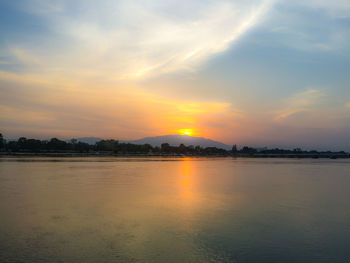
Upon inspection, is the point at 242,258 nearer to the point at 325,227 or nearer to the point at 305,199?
the point at 325,227

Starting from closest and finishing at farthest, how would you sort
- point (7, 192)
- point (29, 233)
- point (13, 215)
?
point (29, 233), point (13, 215), point (7, 192)

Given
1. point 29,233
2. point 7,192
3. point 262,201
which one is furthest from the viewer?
point 7,192

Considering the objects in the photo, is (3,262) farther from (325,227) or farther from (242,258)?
(325,227)

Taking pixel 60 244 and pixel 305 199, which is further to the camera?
pixel 305 199

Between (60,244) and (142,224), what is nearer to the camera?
(60,244)

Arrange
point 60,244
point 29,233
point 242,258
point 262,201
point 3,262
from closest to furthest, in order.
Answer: point 3,262 < point 242,258 < point 60,244 < point 29,233 < point 262,201

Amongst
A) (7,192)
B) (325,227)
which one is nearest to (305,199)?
(325,227)

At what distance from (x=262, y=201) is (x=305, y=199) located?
12.7 ft

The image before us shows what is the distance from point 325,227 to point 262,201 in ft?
23.4

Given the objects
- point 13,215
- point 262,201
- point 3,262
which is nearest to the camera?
point 3,262

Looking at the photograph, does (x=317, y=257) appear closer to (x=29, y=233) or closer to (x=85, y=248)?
(x=85, y=248)

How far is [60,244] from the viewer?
11.3 m

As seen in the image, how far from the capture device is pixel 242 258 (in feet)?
34.0

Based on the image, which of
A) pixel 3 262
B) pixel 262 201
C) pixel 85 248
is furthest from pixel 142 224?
pixel 262 201
